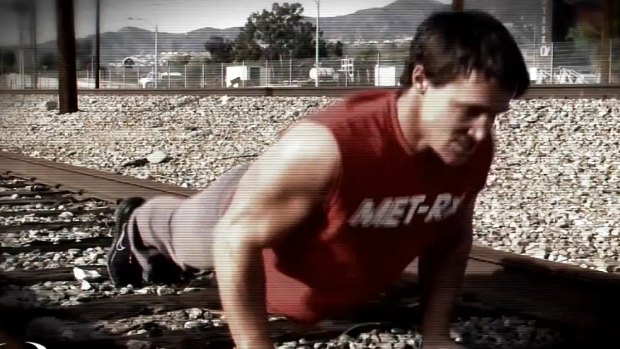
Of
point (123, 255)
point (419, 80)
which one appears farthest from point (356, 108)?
point (123, 255)

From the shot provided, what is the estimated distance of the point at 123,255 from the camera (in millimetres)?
1829

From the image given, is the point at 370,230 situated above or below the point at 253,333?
above

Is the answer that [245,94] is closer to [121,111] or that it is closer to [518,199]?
[121,111]

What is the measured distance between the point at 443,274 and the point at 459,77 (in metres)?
0.49

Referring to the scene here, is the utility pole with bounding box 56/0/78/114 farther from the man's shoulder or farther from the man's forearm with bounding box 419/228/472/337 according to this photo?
the man's forearm with bounding box 419/228/472/337

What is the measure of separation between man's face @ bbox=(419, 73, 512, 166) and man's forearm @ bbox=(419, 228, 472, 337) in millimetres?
281

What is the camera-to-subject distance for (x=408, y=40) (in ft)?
5.16

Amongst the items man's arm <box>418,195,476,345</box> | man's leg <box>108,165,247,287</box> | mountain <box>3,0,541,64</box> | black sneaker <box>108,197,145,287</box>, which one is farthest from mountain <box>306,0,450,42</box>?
black sneaker <box>108,197,145,287</box>

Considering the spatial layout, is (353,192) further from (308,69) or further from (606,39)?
(606,39)

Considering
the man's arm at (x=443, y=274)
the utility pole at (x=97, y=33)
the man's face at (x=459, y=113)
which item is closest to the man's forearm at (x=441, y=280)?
the man's arm at (x=443, y=274)

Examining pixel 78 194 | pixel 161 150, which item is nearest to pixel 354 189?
pixel 161 150

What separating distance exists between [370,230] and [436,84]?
29cm

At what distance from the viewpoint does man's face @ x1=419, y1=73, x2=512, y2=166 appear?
151 cm

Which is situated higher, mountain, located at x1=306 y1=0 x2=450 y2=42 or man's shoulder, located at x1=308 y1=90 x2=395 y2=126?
mountain, located at x1=306 y1=0 x2=450 y2=42
